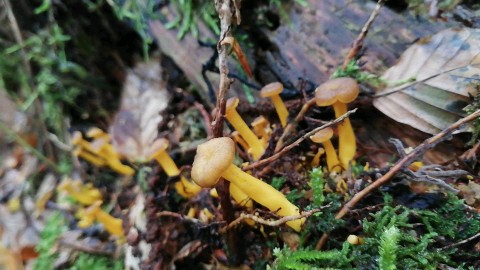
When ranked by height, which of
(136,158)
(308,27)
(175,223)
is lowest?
(136,158)

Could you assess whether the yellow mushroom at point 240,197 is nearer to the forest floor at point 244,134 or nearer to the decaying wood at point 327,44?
the forest floor at point 244,134

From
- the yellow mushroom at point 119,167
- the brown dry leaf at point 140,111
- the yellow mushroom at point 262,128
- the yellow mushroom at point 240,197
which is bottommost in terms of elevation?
the yellow mushroom at point 119,167

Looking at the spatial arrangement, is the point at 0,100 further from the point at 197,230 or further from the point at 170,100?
the point at 197,230

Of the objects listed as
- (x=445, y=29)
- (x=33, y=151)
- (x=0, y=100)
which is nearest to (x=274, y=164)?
(x=445, y=29)

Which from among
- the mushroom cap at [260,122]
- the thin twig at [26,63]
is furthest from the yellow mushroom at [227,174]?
the thin twig at [26,63]

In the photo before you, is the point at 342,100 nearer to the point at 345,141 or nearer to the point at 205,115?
the point at 345,141

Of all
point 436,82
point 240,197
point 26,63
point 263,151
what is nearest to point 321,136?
point 263,151
